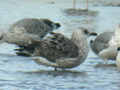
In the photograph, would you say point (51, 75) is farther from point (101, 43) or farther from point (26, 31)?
point (26, 31)

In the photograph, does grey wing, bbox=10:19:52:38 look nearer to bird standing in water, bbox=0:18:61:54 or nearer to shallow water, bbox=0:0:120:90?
bird standing in water, bbox=0:18:61:54

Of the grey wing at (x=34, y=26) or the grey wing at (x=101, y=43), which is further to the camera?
the grey wing at (x=34, y=26)

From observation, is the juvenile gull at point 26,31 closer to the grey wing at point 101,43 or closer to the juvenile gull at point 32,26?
the juvenile gull at point 32,26

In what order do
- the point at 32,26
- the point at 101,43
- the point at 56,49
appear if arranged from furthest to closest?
the point at 32,26 → the point at 101,43 → the point at 56,49

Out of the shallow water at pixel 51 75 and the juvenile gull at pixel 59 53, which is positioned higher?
the juvenile gull at pixel 59 53

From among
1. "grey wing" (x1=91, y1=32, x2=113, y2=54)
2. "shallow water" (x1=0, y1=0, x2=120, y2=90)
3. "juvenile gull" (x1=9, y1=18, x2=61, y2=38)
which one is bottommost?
"shallow water" (x1=0, y1=0, x2=120, y2=90)

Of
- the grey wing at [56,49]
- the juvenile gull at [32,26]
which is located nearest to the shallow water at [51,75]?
the grey wing at [56,49]

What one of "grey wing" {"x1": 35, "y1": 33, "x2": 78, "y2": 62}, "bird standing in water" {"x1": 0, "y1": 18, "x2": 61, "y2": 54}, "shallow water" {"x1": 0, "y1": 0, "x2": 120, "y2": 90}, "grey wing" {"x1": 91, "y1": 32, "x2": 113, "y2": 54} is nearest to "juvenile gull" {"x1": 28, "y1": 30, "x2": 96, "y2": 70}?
"grey wing" {"x1": 35, "y1": 33, "x2": 78, "y2": 62}

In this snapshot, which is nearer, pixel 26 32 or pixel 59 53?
pixel 59 53

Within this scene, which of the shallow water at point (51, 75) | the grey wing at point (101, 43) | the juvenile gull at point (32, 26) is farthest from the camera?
the juvenile gull at point (32, 26)

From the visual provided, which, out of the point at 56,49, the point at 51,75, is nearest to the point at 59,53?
the point at 56,49

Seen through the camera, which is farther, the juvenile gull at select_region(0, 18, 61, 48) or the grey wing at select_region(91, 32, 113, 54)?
the juvenile gull at select_region(0, 18, 61, 48)

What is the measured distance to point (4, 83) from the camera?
6.98 m

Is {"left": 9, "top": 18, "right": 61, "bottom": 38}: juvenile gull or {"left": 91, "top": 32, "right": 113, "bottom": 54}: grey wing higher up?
{"left": 9, "top": 18, "right": 61, "bottom": 38}: juvenile gull
